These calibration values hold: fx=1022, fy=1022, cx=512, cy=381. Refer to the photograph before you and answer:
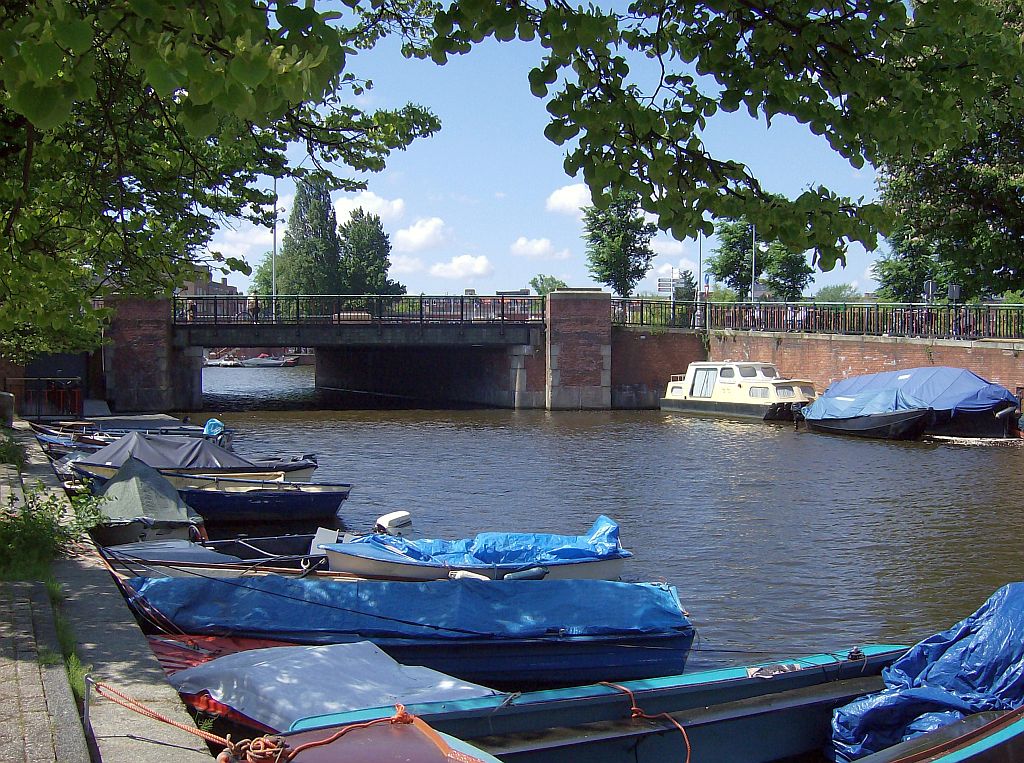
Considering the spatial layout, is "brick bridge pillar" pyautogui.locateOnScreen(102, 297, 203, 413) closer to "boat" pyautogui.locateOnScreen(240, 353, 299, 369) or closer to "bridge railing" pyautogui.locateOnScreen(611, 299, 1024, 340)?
"bridge railing" pyautogui.locateOnScreen(611, 299, 1024, 340)

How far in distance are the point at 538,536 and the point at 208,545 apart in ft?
14.3

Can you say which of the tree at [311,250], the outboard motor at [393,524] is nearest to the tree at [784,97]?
the outboard motor at [393,524]

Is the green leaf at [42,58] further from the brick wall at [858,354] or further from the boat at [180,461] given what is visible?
the brick wall at [858,354]

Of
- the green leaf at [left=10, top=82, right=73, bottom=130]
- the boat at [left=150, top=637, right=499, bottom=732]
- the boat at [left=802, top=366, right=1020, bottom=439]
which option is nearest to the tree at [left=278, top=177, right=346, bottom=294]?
the boat at [left=802, top=366, right=1020, bottom=439]

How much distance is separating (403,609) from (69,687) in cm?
433

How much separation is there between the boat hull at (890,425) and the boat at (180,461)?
18572mm

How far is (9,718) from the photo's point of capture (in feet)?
18.5

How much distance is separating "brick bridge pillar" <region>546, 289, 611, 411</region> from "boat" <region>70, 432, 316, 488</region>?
24.3m

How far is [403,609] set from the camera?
10.3 m

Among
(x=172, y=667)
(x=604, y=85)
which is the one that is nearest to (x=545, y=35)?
(x=604, y=85)

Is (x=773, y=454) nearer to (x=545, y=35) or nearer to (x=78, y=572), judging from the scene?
(x=78, y=572)

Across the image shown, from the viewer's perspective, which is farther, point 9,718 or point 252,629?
point 252,629

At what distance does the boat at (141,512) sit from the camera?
1436 centimetres

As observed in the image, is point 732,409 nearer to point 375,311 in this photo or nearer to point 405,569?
point 375,311
